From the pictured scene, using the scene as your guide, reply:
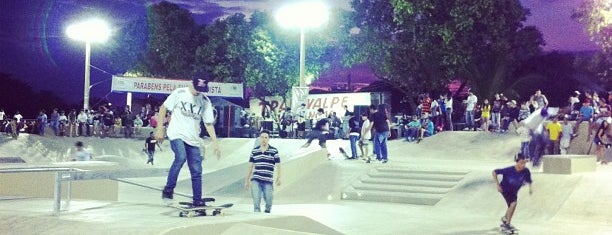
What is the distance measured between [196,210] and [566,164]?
10.7m

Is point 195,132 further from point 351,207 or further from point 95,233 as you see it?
point 351,207

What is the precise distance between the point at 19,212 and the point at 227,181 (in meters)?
11.4

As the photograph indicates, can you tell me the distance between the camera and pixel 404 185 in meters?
17.1

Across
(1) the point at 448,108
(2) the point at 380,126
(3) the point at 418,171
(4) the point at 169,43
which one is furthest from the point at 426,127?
(4) the point at 169,43

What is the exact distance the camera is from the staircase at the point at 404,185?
52.8 ft

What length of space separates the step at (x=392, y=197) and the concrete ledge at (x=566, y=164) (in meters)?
2.73

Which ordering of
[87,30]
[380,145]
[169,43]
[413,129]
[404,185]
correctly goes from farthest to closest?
[169,43], [87,30], [413,129], [380,145], [404,185]

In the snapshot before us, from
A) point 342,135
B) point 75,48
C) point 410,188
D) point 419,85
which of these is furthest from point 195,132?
point 75,48

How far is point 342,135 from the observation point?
100 feet

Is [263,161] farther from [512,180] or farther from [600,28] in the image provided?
[600,28]

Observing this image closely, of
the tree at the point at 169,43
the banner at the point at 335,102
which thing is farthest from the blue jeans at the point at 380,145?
the tree at the point at 169,43

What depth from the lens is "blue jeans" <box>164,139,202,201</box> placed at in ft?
25.6

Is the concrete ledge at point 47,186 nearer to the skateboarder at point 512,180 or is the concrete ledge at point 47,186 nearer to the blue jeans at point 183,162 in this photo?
the blue jeans at point 183,162

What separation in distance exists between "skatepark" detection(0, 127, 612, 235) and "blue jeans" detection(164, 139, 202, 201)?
0.42 m
